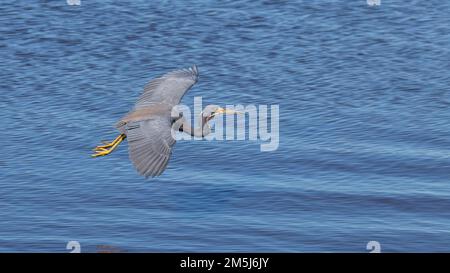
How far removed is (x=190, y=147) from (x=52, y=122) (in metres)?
2.22

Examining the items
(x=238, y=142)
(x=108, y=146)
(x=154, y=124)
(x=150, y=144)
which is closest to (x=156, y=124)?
(x=154, y=124)

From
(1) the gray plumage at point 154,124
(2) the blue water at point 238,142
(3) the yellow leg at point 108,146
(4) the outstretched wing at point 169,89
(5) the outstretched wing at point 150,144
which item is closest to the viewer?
(5) the outstretched wing at point 150,144

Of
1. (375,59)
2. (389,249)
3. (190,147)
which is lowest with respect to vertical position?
Result: (389,249)

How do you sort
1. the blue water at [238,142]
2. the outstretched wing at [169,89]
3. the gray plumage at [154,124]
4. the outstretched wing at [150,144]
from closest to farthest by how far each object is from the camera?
the outstretched wing at [150,144] → the gray plumage at [154,124] → the outstretched wing at [169,89] → the blue water at [238,142]

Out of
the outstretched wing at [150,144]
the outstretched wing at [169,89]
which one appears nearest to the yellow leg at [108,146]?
the outstretched wing at [169,89]

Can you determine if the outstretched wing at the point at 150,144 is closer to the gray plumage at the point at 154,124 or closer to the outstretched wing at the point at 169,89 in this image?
the gray plumage at the point at 154,124

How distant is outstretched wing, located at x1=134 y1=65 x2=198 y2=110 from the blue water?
1509 mm

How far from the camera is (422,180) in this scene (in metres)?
15.8

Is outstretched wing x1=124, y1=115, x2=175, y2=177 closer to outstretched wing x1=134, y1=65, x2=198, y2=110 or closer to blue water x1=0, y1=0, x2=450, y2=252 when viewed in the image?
outstretched wing x1=134, y1=65, x2=198, y2=110

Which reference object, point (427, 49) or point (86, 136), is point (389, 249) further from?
point (427, 49)

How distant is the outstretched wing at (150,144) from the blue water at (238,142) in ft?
4.94

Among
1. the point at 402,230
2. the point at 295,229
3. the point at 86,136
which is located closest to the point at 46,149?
the point at 86,136

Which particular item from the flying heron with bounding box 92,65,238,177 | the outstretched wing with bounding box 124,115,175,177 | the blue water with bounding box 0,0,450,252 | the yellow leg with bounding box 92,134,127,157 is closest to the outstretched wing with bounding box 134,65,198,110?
the flying heron with bounding box 92,65,238,177

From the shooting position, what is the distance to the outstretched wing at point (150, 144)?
12.4 m
